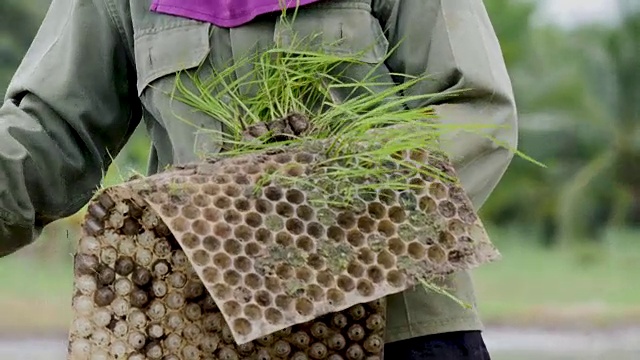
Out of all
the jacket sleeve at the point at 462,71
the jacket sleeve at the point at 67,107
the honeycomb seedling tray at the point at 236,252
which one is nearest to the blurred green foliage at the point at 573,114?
the jacket sleeve at the point at 67,107

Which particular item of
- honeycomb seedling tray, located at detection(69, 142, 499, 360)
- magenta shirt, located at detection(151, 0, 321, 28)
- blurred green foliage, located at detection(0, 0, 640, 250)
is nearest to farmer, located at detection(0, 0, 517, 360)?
magenta shirt, located at detection(151, 0, 321, 28)

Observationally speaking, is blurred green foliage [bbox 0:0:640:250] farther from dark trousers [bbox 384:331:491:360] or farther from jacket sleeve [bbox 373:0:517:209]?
dark trousers [bbox 384:331:491:360]

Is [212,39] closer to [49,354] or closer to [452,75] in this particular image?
[452,75]

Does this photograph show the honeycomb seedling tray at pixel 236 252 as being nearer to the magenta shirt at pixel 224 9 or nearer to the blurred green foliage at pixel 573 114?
the magenta shirt at pixel 224 9

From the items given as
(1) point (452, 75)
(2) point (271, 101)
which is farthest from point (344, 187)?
(1) point (452, 75)

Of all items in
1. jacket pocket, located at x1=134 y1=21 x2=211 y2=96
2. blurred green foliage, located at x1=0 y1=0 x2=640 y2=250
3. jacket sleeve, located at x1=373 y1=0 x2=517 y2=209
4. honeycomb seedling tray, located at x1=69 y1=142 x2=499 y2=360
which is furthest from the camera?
blurred green foliage, located at x1=0 y1=0 x2=640 y2=250

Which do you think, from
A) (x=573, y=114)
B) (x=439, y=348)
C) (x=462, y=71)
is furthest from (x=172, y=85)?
(x=573, y=114)

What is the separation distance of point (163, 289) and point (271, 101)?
303 mm

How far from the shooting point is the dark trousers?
1.84 meters

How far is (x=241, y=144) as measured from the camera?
5.57 feet

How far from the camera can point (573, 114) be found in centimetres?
2423

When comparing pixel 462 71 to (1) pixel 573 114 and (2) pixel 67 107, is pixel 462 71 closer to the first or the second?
(2) pixel 67 107

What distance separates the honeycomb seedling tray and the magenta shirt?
0.31 meters

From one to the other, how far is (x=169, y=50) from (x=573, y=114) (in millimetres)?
22812
